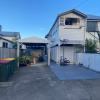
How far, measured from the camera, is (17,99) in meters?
3.00

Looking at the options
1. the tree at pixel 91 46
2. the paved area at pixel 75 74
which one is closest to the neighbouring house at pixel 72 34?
the tree at pixel 91 46

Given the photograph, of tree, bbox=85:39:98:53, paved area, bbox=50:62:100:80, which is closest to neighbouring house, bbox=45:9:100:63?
tree, bbox=85:39:98:53

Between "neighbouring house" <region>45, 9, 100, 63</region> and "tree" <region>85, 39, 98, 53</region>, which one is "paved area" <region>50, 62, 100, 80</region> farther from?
"neighbouring house" <region>45, 9, 100, 63</region>

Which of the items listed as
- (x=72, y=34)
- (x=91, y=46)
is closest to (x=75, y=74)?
(x=91, y=46)

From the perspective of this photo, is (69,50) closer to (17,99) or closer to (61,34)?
(61,34)

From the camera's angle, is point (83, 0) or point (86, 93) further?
point (83, 0)

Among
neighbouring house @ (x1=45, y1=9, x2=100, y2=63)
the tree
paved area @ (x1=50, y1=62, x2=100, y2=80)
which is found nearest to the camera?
paved area @ (x1=50, y1=62, x2=100, y2=80)

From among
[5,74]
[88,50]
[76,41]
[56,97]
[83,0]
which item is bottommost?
[56,97]

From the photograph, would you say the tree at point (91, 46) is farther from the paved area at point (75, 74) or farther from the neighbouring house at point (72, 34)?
the paved area at point (75, 74)

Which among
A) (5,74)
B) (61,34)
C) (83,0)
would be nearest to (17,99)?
(5,74)

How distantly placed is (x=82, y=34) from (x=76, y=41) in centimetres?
120

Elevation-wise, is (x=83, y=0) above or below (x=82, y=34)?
above

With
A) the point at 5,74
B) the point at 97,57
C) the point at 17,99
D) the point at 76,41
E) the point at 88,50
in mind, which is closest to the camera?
the point at 17,99

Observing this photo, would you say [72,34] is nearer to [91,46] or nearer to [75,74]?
[91,46]
